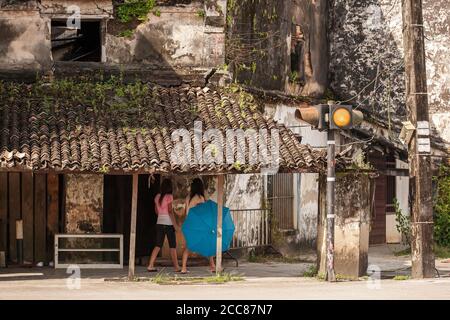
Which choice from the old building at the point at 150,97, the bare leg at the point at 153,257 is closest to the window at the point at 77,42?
the old building at the point at 150,97

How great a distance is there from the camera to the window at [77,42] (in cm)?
2507

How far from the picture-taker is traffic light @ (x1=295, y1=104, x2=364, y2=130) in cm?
1941

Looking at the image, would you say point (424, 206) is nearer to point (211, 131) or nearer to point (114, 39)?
point (211, 131)

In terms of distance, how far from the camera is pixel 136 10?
938 inches

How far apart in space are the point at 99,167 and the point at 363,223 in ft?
16.6

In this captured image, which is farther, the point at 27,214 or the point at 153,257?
the point at 27,214

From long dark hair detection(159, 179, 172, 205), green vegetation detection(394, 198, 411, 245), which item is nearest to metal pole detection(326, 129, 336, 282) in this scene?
long dark hair detection(159, 179, 172, 205)

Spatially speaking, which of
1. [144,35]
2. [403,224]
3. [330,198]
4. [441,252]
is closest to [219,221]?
[330,198]

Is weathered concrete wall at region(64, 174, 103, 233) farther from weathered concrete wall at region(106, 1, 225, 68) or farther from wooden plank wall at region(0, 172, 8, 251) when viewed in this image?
weathered concrete wall at region(106, 1, 225, 68)

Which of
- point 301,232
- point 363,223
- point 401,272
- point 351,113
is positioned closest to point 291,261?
point 301,232

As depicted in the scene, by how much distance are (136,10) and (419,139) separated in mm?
6854

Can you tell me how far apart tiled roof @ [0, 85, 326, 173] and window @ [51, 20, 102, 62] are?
2.51 meters

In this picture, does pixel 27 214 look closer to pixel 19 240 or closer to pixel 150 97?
pixel 19 240

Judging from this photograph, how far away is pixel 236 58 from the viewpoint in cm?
Result: 2544
